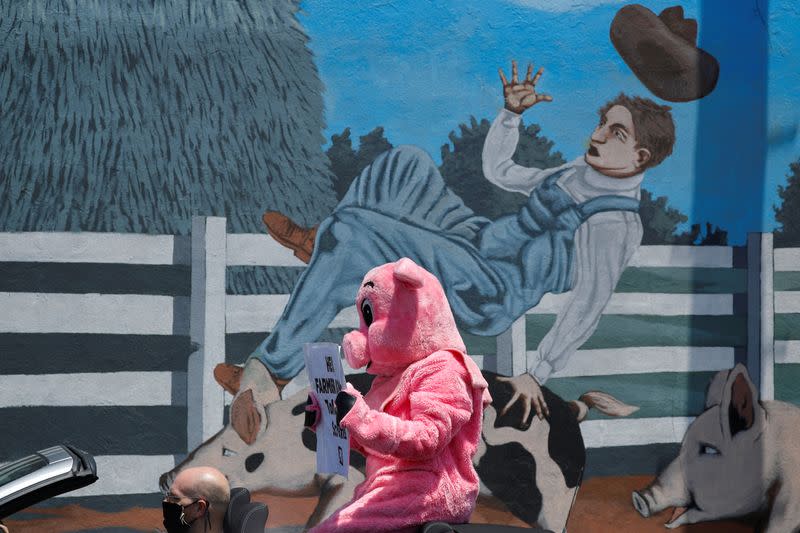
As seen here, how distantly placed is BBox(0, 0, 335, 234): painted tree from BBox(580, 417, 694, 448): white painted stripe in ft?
6.43

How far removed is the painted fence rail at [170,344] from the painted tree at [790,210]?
607 millimetres

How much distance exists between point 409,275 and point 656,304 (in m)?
2.81

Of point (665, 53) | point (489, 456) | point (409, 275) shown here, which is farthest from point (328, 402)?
point (665, 53)

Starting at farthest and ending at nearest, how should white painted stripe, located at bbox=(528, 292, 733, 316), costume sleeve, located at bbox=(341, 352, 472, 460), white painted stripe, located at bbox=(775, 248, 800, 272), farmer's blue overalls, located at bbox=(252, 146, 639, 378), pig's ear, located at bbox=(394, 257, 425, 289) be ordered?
white painted stripe, located at bbox=(775, 248, 800, 272), white painted stripe, located at bbox=(528, 292, 733, 316), farmer's blue overalls, located at bbox=(252, 146, 639, 378), pig's ear, located at bbox=(394, 257, 425, 289), costume sleeve, located at bbox=(341, 352, 472, 460)

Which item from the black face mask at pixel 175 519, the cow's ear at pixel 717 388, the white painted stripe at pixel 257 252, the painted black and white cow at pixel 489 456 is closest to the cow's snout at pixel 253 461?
the painted black and white cow at pixel 489 456

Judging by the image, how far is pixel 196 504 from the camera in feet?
11.3

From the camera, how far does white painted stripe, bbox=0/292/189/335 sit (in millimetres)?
5289

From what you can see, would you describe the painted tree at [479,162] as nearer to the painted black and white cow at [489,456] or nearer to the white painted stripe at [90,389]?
the painted black and white cow at [489,456]

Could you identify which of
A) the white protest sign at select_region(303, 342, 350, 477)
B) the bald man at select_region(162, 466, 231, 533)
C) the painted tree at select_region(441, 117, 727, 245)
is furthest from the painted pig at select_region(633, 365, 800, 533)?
the bald man at select_region(162, 466, 231, 533)

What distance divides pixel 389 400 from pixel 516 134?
8.62 ft

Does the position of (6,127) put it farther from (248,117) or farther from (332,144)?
(332,144)

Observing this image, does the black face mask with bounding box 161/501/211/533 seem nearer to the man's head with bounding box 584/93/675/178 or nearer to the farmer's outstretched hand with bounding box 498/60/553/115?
→ the farmer's outstretched hand with bounding box 498/60/553/115

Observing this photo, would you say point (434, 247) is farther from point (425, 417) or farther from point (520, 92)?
point (425, 417)

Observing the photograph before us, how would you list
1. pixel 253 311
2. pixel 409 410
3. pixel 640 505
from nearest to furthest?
pixel 409 410 → pixel 253 311 → pixel 640 505
